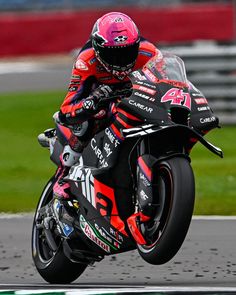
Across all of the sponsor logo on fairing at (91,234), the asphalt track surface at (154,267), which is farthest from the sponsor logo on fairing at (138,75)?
the asphalt track surface at (154,267)

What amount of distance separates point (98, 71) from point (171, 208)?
108 centimetres

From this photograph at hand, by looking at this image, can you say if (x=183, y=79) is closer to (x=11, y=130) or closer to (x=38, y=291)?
(x=38, y=291)

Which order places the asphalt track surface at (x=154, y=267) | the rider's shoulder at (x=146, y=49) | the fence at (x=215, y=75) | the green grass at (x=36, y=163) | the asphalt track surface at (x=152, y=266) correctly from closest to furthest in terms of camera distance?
the rider's shoulder at (x=146, y=49)
the asphalt track surface at (x=152, y=266)
the asphalt track surface at (x=154, y=267)
the green grass at (x=36, y=163)
the fence at (x=215, y=75)

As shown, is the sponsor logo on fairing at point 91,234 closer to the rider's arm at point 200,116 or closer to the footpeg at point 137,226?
the footpeg at point 137,226

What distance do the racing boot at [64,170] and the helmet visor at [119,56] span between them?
683 mm

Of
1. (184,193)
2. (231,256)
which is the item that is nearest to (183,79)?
(184,193)

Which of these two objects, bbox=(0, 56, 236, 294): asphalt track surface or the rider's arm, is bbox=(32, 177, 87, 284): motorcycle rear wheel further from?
the rider's arm

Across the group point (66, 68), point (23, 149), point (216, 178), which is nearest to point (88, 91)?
point (216, 178)

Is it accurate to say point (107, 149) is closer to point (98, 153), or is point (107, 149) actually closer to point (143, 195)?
point (98, 153)

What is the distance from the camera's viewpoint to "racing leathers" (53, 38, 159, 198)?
5980 mm

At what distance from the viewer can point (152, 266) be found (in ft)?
23.0

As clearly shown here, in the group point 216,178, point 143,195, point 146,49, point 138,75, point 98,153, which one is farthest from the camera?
point 216,178

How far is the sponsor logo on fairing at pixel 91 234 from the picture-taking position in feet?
19.7

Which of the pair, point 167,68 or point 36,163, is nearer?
point 167,68
